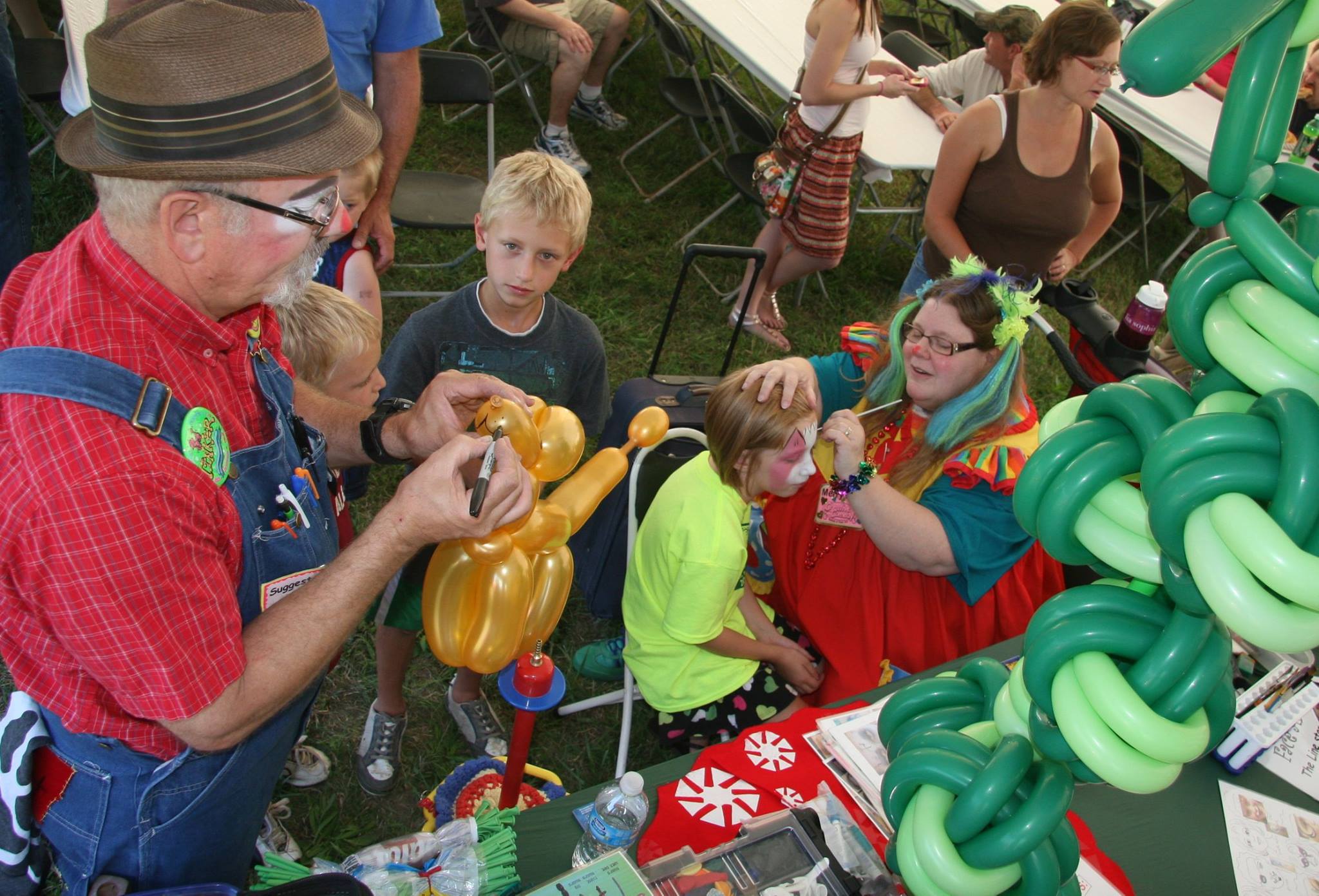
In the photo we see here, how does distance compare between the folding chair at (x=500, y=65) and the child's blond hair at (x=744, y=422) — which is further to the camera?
the folding chair at (x=500, y=65)

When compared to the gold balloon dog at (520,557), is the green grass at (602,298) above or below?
below

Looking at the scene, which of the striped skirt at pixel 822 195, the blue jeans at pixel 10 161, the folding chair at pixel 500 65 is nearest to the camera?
the blue jeans at pixel 10 161

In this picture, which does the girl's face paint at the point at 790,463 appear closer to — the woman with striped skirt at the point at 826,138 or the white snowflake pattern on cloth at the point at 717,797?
the white snowflake pattern on cloth at the point at 717,797

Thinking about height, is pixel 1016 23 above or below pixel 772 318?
above

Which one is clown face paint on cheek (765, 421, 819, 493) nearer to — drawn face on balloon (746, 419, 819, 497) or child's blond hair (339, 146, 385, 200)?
drawn face on balloon (746, 419, 819, 497)

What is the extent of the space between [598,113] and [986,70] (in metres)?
2.43

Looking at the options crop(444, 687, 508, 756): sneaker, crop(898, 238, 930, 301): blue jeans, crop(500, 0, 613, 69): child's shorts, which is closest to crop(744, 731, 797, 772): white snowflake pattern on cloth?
crop(444, 687, 508, 756): sneaker

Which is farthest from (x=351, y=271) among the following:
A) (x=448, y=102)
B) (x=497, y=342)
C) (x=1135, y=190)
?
(x=1135, y=190)

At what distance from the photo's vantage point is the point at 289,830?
255cm

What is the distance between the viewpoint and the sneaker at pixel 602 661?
3.03 metres

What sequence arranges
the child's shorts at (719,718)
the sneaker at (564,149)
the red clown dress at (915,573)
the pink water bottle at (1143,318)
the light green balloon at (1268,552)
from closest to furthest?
the light green balloon at (1268,552) < the red clown dress at (915,573) < the child's shorts at (719,718) < the pink water bottle at (1143,318) < the sneaker at (564,149)

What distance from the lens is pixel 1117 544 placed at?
25.7 inches

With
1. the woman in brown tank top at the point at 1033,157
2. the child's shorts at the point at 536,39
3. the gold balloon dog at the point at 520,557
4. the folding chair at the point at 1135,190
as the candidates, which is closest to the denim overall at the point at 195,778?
the gold balloon dog at the point at 520,557

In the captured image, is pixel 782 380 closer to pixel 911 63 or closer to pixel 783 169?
pixel 783 169
